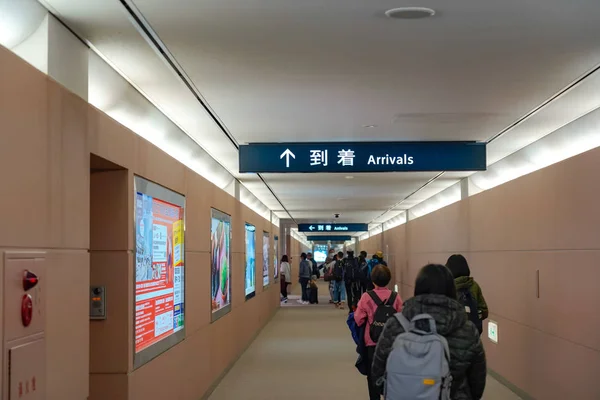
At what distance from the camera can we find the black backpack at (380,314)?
5887 mm

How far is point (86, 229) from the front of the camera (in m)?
4.28

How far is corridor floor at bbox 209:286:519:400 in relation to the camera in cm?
833

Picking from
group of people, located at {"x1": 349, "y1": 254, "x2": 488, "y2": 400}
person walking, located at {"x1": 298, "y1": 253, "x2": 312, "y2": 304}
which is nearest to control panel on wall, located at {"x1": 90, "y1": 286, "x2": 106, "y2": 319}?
group of people, located at {"x1": 349, "y1": 254, "x2": 488, "y2": 400}

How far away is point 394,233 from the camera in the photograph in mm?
21047

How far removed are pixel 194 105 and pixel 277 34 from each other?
2.23 m

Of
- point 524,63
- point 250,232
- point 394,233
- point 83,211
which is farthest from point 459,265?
point 394,233

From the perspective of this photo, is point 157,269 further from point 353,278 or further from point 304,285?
point 304,285

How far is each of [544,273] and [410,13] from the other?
3781mm

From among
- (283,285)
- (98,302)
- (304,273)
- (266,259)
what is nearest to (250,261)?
(266,259)

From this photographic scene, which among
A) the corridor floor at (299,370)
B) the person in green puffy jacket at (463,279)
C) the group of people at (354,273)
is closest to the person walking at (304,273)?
the group of people at (354,273)

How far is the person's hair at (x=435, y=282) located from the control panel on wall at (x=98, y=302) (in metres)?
2.37

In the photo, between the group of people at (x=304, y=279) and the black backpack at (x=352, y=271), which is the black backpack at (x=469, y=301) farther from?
the group of people at (x=304, y=279)

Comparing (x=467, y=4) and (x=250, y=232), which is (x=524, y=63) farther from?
(x=250, y=232)

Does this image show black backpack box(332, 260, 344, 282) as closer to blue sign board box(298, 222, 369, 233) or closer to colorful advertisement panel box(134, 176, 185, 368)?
blue sign board box(298, 222, 369, 233)
